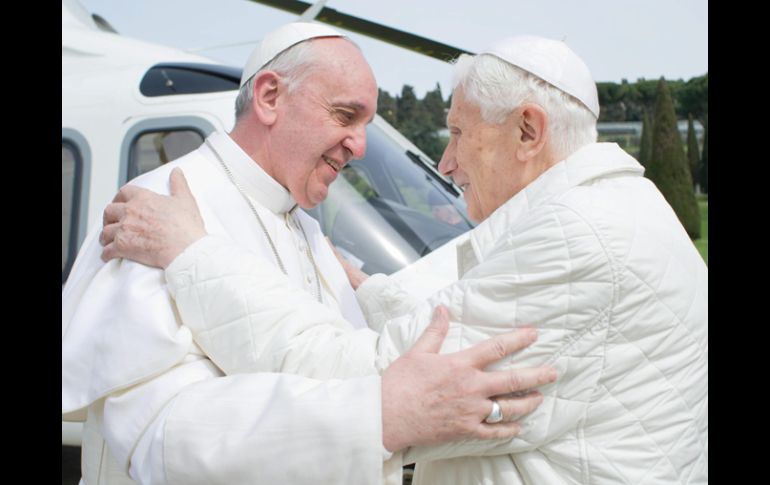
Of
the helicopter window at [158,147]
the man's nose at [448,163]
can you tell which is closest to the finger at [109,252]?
the man's nose at [448,163]

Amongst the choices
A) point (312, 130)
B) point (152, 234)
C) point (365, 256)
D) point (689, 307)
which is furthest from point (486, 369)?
point (365, 256)

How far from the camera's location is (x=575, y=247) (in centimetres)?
161

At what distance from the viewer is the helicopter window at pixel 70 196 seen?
4.64 metres

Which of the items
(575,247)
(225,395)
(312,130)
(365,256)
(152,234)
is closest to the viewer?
(575,247)

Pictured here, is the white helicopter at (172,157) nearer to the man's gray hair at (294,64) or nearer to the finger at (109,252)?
the man's gray hair at (294,64)

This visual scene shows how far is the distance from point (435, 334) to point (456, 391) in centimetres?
12

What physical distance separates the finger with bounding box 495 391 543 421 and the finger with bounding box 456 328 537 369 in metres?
0.09

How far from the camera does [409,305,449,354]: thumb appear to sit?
1.65 meters

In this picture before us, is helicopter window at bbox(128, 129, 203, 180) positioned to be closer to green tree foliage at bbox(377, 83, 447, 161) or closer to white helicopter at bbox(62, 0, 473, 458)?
white helicopter at bbox(62, 0, 473, 458)

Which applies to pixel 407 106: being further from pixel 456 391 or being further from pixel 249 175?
pixel 456 391

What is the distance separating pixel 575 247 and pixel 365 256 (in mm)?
2934

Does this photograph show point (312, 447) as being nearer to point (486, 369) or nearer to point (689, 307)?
point (486, 369)

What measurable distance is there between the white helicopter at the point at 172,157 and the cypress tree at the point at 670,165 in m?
20.7

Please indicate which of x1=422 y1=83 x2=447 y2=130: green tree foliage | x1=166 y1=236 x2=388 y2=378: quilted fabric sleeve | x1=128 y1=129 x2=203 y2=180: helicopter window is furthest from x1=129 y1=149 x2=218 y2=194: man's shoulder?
x1=422 y1=83 x2=447 y2=130: green tree foliage
